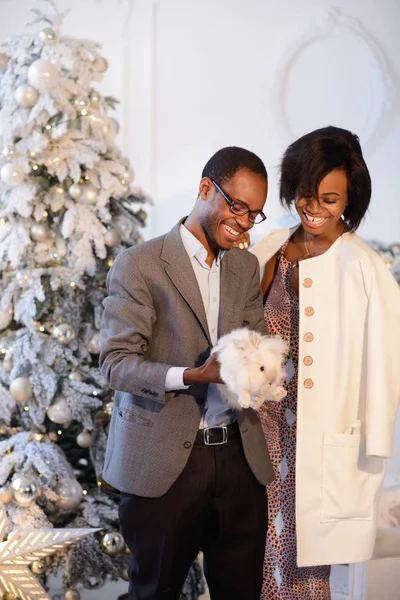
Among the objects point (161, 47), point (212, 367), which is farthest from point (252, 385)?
point (161, 47)

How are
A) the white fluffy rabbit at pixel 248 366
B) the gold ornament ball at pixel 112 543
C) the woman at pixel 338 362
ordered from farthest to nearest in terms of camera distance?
the gold ornament ball at pixel 112 543 < the woman at pixel 338 362 < the white fluffy rabbit at pixel 248 366

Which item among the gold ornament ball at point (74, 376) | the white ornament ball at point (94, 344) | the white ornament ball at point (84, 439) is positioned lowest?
the white ornament ball at point (84, 439)

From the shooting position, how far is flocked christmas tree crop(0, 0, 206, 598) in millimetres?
3098

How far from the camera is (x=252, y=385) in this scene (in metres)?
1.96

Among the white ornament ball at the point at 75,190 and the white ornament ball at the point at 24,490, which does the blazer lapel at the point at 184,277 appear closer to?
the white ornament ball at the point at 75,190

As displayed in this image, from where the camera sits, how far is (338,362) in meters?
2.50

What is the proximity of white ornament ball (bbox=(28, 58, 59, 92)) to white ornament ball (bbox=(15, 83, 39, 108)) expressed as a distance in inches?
1.0

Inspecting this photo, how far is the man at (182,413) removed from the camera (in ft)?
6.91

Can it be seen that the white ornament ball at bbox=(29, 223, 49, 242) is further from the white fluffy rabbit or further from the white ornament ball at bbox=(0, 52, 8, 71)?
the white fluffy rabbit

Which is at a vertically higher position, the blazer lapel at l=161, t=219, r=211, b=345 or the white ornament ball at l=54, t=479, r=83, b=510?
the blazer lapel at l=161, t=219, r=211, b=345

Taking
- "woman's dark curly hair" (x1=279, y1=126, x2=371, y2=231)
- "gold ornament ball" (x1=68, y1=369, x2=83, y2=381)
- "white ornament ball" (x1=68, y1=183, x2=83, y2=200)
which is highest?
"white ornament ball" (x1=68, y1=183, x2=83, y2=200)

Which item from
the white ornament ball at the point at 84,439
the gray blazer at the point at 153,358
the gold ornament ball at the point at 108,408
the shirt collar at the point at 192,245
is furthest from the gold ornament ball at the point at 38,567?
the shirt collar at the point at 192,245

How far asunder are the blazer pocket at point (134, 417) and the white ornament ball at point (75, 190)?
1.25m

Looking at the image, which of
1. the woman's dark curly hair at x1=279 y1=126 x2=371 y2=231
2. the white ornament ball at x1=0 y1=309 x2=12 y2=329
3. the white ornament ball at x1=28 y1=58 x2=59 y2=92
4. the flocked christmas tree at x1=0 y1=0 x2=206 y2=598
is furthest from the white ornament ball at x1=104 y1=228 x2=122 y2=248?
the woman's dark curly hair at x1=279 y1=126 x2=371 y2=231
